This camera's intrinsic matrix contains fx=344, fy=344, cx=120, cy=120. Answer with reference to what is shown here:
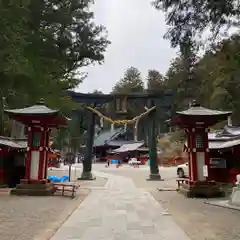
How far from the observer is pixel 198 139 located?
1647 centimetres

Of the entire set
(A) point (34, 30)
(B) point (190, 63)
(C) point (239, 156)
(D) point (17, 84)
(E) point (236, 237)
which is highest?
(B) point (190, 63)

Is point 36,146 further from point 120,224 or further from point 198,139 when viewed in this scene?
point 120,224

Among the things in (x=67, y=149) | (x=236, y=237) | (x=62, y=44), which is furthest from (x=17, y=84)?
(x=67, y=149)

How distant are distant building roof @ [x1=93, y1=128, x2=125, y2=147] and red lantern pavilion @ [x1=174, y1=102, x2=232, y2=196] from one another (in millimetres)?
55084

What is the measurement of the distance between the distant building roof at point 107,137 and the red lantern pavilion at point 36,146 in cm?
5447

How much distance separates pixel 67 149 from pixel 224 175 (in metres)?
52.0

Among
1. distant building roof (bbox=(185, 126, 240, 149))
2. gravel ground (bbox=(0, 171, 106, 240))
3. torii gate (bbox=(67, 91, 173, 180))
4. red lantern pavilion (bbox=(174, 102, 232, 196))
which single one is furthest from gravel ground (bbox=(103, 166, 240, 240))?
torii gate (bbox=(67, 91, 173, 180))

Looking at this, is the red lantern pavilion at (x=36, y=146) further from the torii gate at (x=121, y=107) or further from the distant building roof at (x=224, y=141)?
the torii gate at (x=121, y=107)

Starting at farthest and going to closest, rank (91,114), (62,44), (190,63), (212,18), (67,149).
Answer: (67,149), (190,63), (62,44), (91,114), (212,18)

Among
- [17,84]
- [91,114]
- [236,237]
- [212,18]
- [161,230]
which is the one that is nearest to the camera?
[236,237]

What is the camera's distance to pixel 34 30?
25.4 metres

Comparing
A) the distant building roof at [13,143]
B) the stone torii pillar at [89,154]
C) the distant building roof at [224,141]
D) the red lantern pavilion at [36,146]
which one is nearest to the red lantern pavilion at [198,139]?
the distant building roof at [224,141]

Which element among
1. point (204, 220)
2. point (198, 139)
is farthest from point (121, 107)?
point (204, 220)

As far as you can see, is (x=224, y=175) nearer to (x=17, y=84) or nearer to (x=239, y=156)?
(x=239, y=156)
